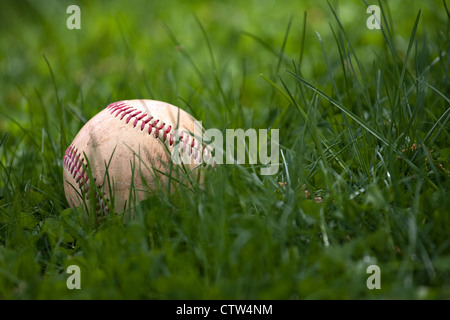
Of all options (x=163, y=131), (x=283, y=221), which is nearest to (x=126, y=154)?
(x=163, y=131)

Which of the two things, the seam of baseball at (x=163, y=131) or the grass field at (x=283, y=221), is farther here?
the seam of baseball at (x=163, y=131)

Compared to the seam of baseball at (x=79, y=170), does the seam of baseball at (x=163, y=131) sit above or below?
above

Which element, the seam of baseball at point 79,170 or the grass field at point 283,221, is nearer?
the grass field at point 283,221

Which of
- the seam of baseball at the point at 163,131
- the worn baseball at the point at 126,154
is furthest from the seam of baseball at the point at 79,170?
the seam of baseball at the point at 163,131

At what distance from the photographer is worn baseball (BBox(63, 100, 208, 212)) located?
213 centimetres

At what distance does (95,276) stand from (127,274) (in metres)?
0.12

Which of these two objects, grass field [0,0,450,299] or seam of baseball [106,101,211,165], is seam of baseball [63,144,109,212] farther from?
seam of baseball [106,101,211,165]

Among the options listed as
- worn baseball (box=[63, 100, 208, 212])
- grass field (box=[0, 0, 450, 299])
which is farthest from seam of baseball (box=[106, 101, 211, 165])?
grass field (box=[0, 0, 450, 299])

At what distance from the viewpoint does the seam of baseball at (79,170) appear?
7.11 ft

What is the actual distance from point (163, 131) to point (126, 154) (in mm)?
204

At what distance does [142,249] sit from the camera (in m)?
1.79

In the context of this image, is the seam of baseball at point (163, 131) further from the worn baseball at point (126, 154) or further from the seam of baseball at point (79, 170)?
the seam of baseball at point (79, 170)

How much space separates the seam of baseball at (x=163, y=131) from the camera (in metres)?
2.23

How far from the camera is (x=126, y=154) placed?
2.16 m
